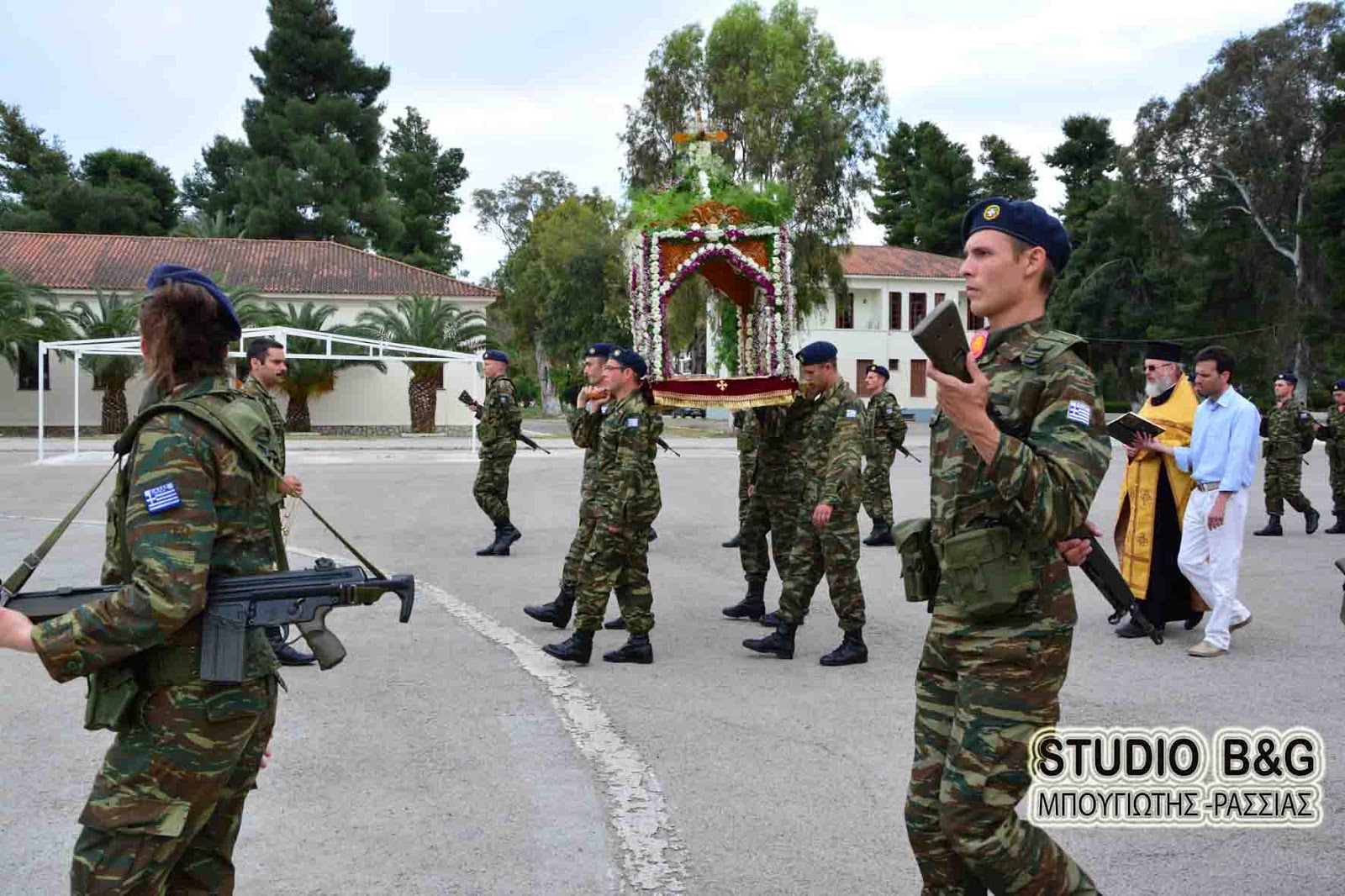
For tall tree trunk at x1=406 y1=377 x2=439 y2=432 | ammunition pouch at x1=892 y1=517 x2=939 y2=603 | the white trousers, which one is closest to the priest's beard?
the white trousers

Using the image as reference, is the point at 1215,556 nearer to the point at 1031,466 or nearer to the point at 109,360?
the point at 1031,466

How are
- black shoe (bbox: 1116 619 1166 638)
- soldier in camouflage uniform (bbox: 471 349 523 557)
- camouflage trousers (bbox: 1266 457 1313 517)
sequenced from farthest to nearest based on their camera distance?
1. camouflage trousers (bbox: 1266 457 1313 517)
2. soldier in camouflage uniform (bbox: 471 349 523 557)
3. black shoe (bbox: 1116 619 1166 638)

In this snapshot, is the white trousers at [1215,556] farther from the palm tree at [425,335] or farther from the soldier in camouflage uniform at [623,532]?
the palm tree at [425,335]

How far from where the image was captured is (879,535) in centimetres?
1270

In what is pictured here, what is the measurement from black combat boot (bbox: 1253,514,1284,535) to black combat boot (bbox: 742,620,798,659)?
30.2 ft

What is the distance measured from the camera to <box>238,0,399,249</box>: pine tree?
57906mm

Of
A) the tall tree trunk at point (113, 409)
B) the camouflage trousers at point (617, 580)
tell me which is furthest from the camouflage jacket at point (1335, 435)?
the tall tree trunk at point (113, 409)

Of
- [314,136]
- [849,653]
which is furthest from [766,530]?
[314,136]

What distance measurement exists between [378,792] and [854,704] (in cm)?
258

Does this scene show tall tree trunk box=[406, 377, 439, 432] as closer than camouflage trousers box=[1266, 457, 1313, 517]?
No

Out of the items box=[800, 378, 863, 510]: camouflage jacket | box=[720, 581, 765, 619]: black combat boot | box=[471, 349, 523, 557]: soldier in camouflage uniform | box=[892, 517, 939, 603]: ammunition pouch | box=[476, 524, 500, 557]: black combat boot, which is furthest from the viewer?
box=[471, 349, 523, 557]: soldier in camouflage uniform

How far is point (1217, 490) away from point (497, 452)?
22.9ft

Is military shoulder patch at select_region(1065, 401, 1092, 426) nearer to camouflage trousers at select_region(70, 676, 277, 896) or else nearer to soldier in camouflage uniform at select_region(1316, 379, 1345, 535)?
camouflage trousers at select_region(70, 676, 277, 896)

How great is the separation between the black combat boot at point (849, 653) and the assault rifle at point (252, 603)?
4.68 meters
